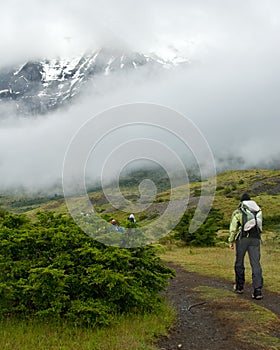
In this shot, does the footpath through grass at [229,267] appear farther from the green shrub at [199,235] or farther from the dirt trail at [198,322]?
the green shrub at [199,235]

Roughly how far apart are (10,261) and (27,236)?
673 mm

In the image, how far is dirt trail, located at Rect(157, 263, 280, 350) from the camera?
8062mm

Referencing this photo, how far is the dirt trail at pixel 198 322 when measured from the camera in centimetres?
806

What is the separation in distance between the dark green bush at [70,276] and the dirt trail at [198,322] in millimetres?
1042

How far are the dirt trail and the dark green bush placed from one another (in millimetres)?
1042

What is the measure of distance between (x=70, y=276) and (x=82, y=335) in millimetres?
1347

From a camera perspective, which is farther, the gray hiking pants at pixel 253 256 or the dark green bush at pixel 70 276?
the gray hiking pants at pixel 253 256

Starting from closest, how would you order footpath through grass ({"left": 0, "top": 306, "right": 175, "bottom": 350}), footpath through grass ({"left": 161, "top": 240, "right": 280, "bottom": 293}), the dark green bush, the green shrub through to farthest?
footpath through grass ({"left": 0, "top": 306, "right": 175, "bottom": 350}) → the dark green bush → footpath through grass ({"left": 161, "top": 240, "right": 280, "bottom": 293}) → the green shrub

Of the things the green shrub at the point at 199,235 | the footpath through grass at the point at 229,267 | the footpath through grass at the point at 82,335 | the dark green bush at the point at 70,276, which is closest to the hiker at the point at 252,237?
the footpath through grass at the point at 229,267

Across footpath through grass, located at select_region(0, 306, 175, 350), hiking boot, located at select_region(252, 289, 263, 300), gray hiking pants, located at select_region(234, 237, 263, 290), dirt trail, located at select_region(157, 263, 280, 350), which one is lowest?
dirt trail, located at select_region(157, 263, 280, 350)

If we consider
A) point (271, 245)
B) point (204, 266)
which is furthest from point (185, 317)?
point (271, 245)

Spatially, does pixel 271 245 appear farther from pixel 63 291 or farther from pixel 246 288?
pixel 63 291

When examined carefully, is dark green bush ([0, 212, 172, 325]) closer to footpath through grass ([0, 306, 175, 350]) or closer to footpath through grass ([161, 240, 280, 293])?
footpath through grass ([0, 306, 175, 350])

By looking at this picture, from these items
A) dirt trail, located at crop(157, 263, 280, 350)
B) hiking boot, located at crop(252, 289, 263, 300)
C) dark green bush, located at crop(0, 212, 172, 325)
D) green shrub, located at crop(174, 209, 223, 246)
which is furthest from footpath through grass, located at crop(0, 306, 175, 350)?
green shrub, located at crop(174, 209, 223, 246)
